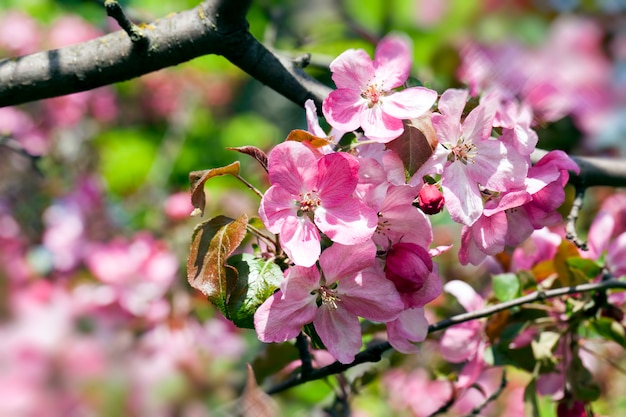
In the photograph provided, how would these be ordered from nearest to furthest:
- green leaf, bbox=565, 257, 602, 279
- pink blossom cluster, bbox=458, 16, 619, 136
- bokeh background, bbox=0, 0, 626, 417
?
green leaf, bbox=565, 257, 602, 279, bokeh background, bbox=0, 0, 626, 417, pink blossom cluster, bbox=458, 16, 619, 136

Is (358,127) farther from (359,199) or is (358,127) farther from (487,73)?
(487,73)

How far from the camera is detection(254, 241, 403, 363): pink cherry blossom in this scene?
24.6 inches

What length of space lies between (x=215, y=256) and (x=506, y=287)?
46 centimetres

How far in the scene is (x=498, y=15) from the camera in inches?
69.3

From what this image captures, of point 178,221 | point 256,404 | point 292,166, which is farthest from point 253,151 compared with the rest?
point 178,221

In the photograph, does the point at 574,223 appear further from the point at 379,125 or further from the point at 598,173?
the point at 379,125

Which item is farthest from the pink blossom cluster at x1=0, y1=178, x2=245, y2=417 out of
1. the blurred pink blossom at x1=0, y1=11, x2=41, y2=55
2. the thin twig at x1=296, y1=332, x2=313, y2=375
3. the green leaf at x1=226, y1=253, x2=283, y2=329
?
the blurred pink blossom at x1=0, y1=11, x2=41, y2=55

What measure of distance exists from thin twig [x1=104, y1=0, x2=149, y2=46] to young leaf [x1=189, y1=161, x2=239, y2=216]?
0.20 meters

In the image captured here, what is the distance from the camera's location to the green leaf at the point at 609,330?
0.87 metres

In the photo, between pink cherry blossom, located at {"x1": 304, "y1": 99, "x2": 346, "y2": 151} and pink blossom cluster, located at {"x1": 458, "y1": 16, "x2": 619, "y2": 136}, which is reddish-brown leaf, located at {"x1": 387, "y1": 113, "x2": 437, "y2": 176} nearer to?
pink cherry blossom, located at {"x1": 304, "y1": 99, "x2": 346, "y2": 151}

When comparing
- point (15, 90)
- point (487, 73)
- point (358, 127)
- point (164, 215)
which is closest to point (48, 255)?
point (164, 215)

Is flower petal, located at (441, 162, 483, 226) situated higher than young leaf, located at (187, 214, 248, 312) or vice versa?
flower petal, located at (441, 162, 483, 226)

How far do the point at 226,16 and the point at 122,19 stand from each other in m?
0.12

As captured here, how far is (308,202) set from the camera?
0.64 metres
